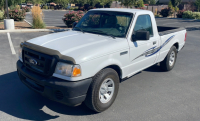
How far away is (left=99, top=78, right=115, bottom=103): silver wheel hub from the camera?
3873mm

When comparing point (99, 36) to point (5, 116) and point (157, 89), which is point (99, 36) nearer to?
point (157, 89)

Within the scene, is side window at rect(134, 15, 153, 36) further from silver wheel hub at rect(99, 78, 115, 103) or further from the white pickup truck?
silver wheel hub at rect(99, 78, 115, 103)

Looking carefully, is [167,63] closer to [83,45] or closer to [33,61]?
[83,45]

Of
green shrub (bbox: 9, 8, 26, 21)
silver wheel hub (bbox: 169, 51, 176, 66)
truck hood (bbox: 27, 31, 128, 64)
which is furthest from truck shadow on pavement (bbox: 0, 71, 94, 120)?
green shrub (bbox: 9, 8, 26, 21)

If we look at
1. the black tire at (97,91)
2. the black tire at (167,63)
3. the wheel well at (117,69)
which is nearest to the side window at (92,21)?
the wheel well at (117,69)

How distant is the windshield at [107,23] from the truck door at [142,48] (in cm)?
26

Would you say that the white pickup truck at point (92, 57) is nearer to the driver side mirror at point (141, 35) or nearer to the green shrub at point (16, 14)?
the driver side mirror at point (141, 35)

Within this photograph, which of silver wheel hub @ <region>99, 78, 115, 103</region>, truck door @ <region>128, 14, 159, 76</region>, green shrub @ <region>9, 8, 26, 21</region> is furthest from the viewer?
green shrub @ <region>9, 8, 26, 21</region>

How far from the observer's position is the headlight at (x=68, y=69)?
3311 mm

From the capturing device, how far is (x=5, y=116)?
370cm

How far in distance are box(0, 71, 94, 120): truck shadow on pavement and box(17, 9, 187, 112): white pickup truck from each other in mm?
491

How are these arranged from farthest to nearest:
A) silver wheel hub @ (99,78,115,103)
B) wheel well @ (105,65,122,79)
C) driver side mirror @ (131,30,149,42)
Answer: driver side mirror @ (131,30,149,42), wheel well @ (105,65,122,79), silver wheel hub @ (99,78,115,103)

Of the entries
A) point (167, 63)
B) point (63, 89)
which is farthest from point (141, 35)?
point (167, 63)

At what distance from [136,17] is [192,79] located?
8.84 ft
